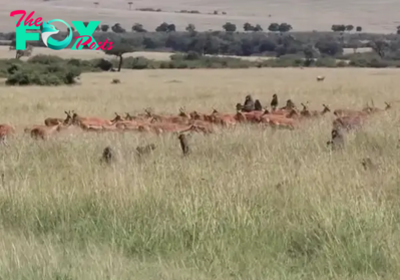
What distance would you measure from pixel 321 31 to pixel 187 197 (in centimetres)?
9230

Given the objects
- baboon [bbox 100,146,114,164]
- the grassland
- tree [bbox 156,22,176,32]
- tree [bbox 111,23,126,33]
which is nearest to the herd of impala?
the grassland

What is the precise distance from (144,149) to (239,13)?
108 meters

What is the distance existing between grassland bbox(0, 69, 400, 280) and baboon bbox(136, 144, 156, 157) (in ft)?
0.40

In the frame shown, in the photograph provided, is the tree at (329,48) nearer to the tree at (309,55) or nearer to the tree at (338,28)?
the tree at (309,55)

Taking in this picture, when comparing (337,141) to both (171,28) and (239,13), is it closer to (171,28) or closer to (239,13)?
(171,28)

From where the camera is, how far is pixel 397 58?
5709 centimetres

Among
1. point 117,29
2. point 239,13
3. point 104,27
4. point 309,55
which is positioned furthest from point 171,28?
point 309,55

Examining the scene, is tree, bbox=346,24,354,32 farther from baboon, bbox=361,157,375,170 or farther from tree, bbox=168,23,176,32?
baboon, bbox=361,157,375,170

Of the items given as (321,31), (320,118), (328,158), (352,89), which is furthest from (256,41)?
(328,158)

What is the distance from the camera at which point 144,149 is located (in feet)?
30.1

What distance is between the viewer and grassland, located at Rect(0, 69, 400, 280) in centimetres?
510

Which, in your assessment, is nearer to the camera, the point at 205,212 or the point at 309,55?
the point at 205,212

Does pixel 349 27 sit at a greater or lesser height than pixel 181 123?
greater

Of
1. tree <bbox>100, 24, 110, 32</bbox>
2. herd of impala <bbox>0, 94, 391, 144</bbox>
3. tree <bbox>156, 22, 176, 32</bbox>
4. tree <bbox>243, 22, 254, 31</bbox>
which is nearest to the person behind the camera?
herd of impala <bbox>0, 94, 391, 144</bbox>
